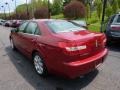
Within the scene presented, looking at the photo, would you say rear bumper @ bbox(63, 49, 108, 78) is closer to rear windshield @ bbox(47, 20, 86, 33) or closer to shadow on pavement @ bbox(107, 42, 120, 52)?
rear windshield @ bbox(47, 20, 86, 33)

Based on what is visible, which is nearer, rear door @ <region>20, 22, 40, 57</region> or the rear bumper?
the rear bumper

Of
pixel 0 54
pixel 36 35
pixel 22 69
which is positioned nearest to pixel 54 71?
pixel 36 35

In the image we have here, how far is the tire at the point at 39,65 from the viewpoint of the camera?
543 cm

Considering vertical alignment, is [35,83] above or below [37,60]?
below

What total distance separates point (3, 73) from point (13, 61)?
4.37 feet

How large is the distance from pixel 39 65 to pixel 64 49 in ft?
4.50

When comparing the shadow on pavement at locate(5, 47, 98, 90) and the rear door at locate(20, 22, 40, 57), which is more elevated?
the rear door at locate(20, 22, 40, 57)

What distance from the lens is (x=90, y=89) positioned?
4.75 m

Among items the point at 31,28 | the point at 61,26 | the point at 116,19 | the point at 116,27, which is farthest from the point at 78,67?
the point at 116,19

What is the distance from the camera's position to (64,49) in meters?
4.56

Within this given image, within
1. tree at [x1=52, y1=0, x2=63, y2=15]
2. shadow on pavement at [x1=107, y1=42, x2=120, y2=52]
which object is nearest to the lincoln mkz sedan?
shadow on pavement at [x1=107, y1=42, x2=120, y2=52]

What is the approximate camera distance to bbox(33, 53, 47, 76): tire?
214 inches

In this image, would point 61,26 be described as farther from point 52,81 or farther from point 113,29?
point 113,29

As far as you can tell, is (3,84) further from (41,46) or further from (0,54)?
(0,54)
